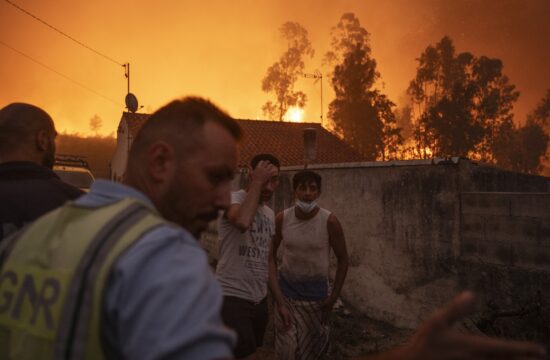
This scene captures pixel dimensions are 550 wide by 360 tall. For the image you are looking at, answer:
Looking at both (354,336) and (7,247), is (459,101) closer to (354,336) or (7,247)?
(354,336)

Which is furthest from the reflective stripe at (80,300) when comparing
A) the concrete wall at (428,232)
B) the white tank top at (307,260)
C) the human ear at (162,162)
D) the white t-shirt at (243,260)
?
the concrete wall at (428,232)

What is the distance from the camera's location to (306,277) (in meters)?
4.43

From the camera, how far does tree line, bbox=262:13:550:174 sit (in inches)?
1490

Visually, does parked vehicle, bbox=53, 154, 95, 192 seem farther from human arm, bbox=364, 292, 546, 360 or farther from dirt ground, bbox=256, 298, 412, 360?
human arm, bbox=364, 292, 546, 360

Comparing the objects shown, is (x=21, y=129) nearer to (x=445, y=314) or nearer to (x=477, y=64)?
(x=445, y=314)

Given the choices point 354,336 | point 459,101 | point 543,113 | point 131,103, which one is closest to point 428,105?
point 459,101

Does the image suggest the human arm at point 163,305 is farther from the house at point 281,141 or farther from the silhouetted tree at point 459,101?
the silhouetted tree at point 459,101

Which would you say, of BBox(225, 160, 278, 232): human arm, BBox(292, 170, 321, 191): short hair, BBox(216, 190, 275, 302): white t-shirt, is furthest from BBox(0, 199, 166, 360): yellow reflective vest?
BBox(292, 170, 321, 191): short hair

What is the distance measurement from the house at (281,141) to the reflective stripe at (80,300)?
21.1 meters

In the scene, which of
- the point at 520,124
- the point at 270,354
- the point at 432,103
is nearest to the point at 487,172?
the point at 270,354

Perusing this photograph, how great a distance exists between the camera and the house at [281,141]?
23.2 metres

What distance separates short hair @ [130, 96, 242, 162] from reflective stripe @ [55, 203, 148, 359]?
13.9 inches

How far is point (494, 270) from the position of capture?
564cm

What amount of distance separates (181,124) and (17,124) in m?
1.81
